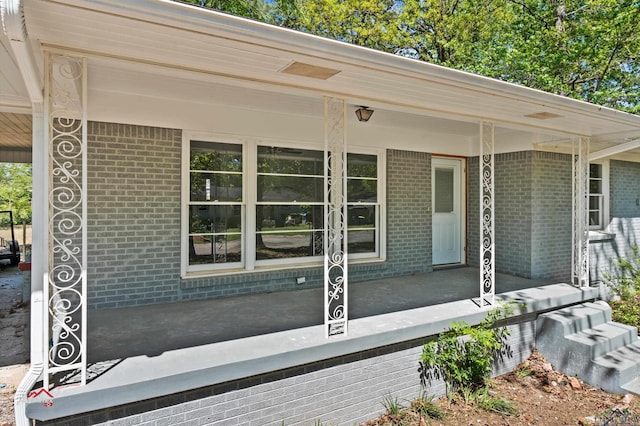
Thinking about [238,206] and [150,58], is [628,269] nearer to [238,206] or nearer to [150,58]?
[238,206]

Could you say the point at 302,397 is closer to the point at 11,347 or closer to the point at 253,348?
the point at 253,348

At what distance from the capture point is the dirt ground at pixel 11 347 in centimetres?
344

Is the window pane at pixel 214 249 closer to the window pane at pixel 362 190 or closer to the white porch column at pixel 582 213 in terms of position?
the window pane at pixel 362 190

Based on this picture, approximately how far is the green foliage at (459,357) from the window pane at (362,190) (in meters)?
2.65

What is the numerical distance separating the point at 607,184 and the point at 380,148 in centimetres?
550

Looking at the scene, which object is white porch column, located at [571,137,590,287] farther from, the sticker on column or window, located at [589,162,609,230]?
the sticker on column

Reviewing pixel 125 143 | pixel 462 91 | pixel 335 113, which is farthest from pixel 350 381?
pixel 125 143

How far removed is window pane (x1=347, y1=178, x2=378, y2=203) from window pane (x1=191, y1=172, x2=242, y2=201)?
1.81 metres

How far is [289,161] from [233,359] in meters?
3.16

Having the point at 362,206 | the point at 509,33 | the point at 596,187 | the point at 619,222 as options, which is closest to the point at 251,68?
the point at 362,206

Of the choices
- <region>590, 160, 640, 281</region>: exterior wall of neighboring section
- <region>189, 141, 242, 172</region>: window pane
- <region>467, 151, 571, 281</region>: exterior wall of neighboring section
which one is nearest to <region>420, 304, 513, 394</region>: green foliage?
<region>467, 151, 571, 281</region>: exterior wall of neighboring section

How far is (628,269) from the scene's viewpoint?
776 cm

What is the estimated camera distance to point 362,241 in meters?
6.33

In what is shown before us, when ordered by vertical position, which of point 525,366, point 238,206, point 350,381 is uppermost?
point 238,206
